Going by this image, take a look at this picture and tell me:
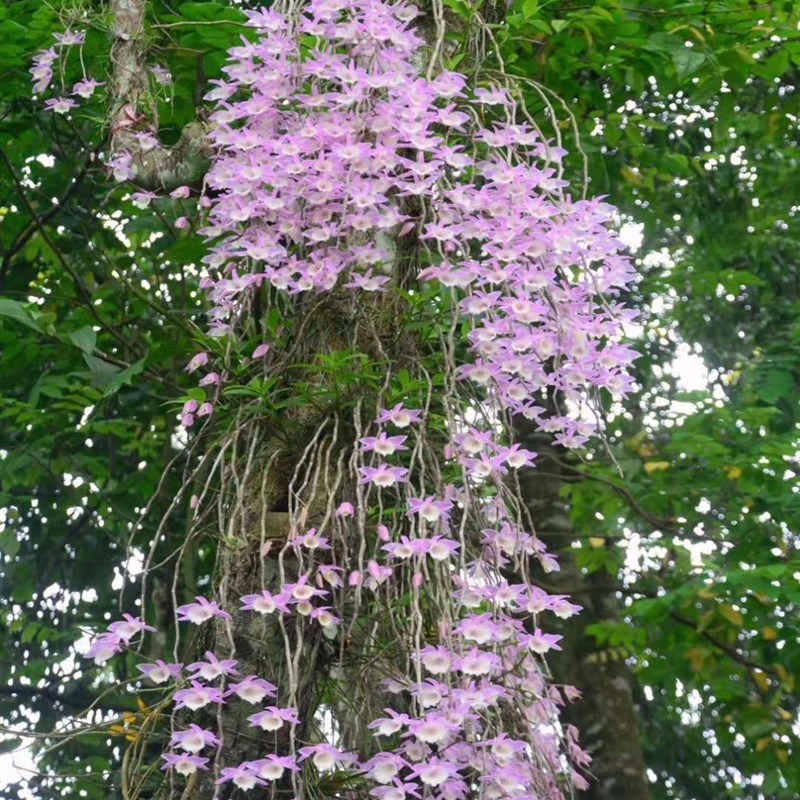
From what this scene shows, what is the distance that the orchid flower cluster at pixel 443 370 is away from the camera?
1.54 metres

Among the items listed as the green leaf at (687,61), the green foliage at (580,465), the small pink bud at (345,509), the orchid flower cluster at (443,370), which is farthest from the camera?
the green foliage at (580,465)

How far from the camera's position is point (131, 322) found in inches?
150

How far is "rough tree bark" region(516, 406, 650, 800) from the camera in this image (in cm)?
410

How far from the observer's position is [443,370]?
1.86 meters

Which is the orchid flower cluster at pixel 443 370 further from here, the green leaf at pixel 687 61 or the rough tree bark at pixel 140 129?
the green leaf at pixel 687 61

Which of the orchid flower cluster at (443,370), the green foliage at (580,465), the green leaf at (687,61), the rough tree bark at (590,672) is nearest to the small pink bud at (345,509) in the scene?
the orchid flower cluster at (443,370)

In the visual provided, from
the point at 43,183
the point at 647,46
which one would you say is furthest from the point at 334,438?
the point at 43,183

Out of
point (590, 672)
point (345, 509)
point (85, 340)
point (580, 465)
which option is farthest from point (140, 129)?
point (590, 672)

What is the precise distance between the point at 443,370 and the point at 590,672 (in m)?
2.85

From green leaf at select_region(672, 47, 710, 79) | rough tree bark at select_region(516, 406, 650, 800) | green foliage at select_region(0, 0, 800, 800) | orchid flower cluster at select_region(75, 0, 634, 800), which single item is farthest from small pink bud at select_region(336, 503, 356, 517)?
rough tree bark at select_region(516, 406, 650, 800)

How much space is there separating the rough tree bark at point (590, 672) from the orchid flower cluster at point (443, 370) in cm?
216

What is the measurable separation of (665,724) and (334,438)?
17.9ft

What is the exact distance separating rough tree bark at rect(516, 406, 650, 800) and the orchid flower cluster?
7.07 ft

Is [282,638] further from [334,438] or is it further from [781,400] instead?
[781,400]
